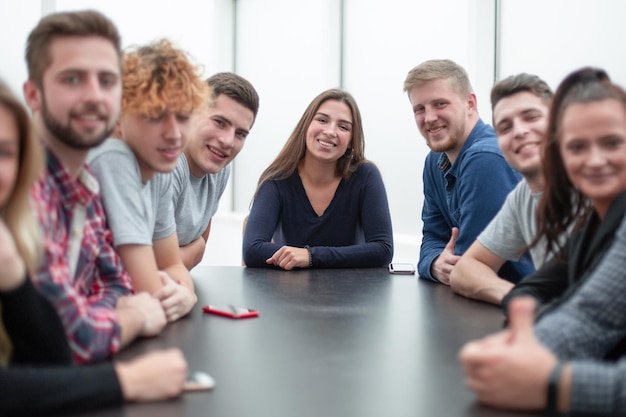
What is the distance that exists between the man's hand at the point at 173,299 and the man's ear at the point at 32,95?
524 millimetres

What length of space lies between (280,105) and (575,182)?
4.86 metres

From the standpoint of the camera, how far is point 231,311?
1725 millimetres

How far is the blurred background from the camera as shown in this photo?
3.71 meters

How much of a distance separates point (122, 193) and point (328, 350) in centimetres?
61

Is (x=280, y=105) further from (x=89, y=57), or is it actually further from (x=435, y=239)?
(x=89, y=57)

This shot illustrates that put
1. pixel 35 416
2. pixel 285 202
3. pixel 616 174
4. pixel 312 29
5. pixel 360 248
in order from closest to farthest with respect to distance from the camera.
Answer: pixel 35 416 < pixel 616 174 < pixel 360 248 < pixel 285 202 < pixel 312 29

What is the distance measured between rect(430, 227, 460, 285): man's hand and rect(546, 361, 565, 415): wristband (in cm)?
135

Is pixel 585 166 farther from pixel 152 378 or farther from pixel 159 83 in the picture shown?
pixel 159 83

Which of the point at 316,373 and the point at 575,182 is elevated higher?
the point at 575,182

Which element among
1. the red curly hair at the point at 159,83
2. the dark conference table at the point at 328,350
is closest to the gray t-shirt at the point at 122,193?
the red curly hair at the point at 159,83

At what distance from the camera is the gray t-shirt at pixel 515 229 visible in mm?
1947

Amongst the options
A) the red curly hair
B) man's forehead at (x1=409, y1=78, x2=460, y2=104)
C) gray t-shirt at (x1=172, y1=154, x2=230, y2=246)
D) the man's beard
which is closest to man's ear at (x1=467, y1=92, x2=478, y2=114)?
man's forehead at (x1=409, y1=78, x2=460, y2=104)

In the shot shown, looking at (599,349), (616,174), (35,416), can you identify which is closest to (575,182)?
(616,174)

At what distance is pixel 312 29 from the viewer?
5613 mm
